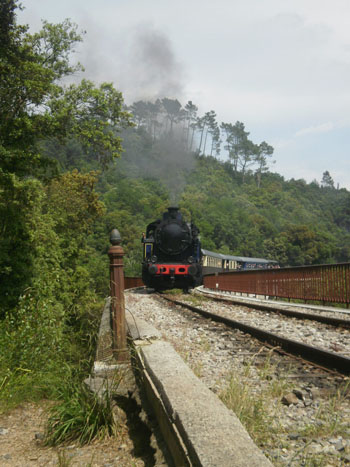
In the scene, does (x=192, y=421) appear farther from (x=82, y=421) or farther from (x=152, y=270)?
(x=152, y=270)

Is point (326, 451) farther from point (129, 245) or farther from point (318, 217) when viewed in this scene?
point (318, 217)

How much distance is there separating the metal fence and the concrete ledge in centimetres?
908

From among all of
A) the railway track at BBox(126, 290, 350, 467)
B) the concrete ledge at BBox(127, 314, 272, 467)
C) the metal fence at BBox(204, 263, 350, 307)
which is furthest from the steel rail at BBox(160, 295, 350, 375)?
the metal fence at BBox(204, 263, 350, 307)

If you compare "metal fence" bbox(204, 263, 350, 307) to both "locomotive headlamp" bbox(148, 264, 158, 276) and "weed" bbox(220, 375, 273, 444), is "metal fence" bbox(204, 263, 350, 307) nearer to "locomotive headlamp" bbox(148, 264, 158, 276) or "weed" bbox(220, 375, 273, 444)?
"locomotive headlamp" bbox(148, 264, 158, 276)

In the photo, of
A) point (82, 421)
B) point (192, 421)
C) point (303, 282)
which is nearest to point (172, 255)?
point (303, 282)

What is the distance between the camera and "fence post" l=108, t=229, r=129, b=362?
486 centimetres

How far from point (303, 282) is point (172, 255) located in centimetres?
682

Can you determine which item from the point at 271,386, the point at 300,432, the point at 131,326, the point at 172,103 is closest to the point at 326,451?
the point at 300,432

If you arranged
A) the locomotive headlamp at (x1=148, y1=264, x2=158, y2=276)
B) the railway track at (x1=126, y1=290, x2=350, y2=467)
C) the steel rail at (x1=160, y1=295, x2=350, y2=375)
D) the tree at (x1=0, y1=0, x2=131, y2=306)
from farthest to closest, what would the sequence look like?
the locomotive headlamp at (x1=148, y1=264, x2=158, y2=276) < the tree at (x1=0, y1=0, x2=131, y2=306) < the steel rail at (x1=160, y1=295, x2=350, y2=375) < the railway track at (x1=126, y1=290, x2=350, y2=467)

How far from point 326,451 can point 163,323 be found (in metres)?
7.04

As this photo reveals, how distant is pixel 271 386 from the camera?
417 centimetres

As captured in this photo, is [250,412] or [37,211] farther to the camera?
[37,211]

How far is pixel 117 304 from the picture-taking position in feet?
16.2

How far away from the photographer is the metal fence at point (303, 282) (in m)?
11.9
